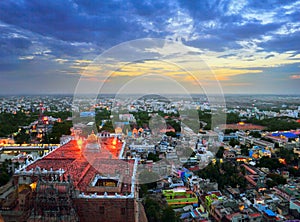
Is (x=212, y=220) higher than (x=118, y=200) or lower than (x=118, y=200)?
lower

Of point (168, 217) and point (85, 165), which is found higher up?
point (85, 165)

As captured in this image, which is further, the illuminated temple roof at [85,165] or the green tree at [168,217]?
the green tree at [168,217]

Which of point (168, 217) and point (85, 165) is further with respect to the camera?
point (168, 217)

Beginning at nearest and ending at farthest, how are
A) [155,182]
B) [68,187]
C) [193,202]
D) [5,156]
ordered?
[68,187], [193,202], [155,182], [5,156]

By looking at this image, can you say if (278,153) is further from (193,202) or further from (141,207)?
(141,207)

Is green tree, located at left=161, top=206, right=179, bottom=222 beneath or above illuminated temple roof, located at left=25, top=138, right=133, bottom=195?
beneath

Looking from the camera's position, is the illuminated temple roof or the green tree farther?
the green tree

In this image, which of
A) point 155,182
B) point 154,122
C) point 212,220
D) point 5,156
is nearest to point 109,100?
point 154,122

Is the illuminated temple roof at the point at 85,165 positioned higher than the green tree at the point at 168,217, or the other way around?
the illuminated temple roof at the point at 85,165
